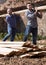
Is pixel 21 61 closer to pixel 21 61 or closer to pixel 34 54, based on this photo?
pixel 21 61

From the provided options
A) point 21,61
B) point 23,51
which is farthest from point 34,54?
point 21,61

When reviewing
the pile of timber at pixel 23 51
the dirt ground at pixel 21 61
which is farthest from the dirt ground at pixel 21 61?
the pile of timber at pixel 23 51

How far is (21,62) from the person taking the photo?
7059 millimetres

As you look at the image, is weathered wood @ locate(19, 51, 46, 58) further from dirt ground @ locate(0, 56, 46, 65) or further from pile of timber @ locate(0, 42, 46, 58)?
dirt ground @ locate(0, 56, 46, 65)

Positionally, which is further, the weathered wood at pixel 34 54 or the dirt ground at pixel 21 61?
the weathered wood at pixel 34 54

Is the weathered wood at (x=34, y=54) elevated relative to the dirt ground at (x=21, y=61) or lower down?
lower down

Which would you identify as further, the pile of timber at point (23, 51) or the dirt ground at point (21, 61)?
the pile of timber at point (23, 51)

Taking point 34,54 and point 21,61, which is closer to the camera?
point 21,61

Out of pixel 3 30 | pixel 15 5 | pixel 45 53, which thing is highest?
pixel 45 53

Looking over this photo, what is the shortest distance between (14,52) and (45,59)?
0.77 metres

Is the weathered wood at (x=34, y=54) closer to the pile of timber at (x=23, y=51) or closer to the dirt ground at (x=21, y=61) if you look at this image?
the pile of timber at (x=23, y=51)


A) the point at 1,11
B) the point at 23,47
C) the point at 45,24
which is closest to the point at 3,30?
the point at 1,11

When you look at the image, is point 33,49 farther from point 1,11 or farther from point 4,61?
point 1,11

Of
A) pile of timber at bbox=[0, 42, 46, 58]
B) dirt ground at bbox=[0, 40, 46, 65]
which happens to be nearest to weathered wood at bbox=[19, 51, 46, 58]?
pile of timber at bbox=[0, 42, 46, 58]
